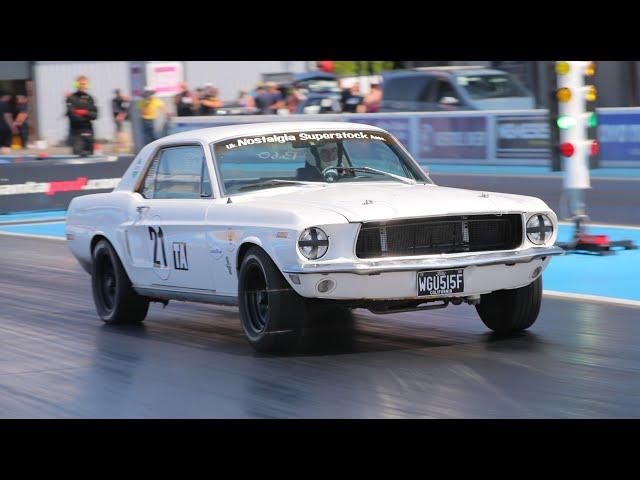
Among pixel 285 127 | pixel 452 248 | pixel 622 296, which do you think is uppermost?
pixel 285 127

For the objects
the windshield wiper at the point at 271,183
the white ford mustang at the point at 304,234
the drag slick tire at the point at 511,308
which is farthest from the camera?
the windshield wiper at the point at 271,183

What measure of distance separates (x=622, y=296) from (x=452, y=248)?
3.17m

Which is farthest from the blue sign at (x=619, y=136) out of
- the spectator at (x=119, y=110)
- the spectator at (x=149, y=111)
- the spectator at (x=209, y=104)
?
the spectator at (x=119, y=110)

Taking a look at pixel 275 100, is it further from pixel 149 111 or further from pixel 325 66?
pixel 149 111

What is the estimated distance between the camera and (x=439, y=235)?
8266 mm

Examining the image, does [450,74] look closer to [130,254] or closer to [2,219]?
[2,219]

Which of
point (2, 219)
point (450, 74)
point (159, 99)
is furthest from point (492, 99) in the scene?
point (2, 219)

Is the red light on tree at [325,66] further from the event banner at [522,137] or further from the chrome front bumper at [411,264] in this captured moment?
the chrome front bumper at [411,264]

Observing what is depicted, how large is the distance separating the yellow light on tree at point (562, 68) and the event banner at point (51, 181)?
415 inches

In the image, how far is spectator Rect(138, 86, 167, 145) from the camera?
28.1m

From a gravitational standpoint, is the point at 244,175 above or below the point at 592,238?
above

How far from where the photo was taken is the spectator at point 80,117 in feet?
86.6

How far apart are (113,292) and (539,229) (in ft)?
11.3
